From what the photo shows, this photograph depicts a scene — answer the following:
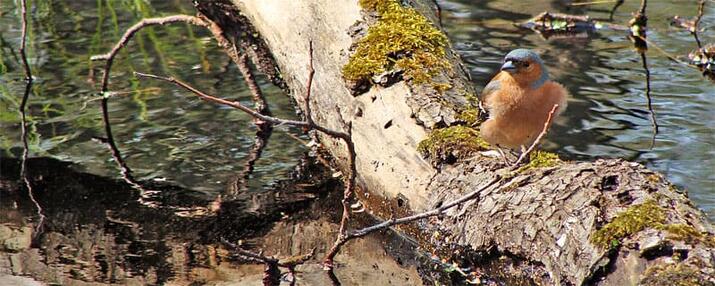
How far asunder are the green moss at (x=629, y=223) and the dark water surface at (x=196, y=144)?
→ 1.49 meters

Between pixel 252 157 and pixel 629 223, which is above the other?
pixel 629 223

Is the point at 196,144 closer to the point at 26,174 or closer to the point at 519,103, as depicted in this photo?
the point at 26,174

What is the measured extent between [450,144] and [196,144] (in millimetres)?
2676

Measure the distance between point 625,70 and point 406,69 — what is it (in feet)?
12.1

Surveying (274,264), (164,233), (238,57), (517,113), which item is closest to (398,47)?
(517,113)

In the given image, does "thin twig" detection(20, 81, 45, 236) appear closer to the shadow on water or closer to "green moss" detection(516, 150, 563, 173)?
the shadow on water

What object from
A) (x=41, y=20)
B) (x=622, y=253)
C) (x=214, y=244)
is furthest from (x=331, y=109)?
(x=41, y=20)

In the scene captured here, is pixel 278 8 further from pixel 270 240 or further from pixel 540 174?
pixel 540 174

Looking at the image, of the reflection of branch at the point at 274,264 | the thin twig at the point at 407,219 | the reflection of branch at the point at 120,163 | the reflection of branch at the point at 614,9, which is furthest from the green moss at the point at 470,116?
the reflection of branch at the point at 614,9

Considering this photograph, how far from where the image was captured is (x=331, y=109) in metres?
5.94

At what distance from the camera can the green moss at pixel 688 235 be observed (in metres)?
3.88

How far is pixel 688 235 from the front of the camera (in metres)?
3.91

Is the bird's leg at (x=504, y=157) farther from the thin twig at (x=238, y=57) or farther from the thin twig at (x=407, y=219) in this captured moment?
the thin twig at (x=238, y=57)

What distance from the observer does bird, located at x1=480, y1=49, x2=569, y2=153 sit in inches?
210
